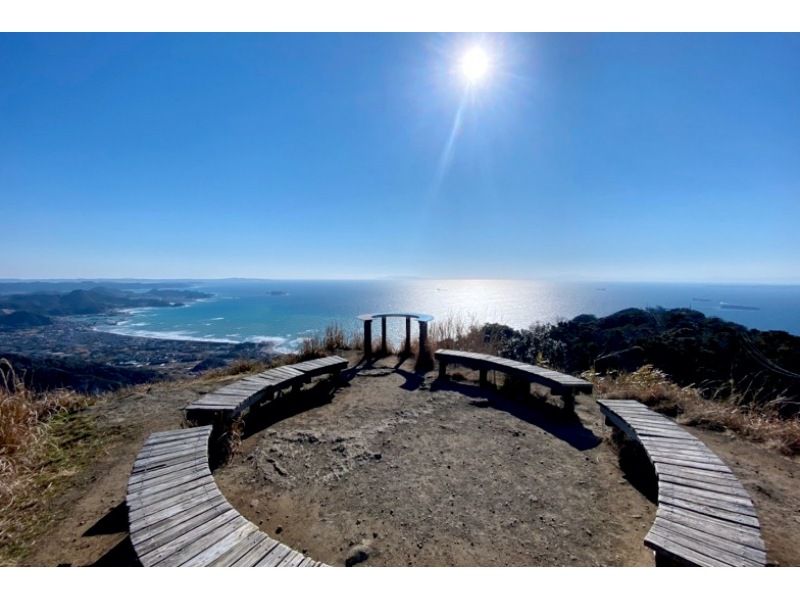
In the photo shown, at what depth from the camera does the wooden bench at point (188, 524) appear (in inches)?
67.7

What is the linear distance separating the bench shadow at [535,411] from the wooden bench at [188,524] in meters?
3.63

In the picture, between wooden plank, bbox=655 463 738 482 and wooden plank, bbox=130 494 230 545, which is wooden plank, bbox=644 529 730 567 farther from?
wooden plank, bbox=130 494 230 545

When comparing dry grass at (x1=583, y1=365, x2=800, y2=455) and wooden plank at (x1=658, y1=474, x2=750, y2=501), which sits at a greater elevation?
wooden plank at (x1=658, y1=474, x2=750, y2=501)

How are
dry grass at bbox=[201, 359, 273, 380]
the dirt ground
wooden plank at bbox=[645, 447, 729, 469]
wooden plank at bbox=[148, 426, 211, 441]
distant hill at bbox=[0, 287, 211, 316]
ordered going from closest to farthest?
the dirt ground → wooden plank at bbox=[645, 447, 729, 469] → wooden plank at bbox=[148, 426, 211, 441] → dry grass at bbox=[201, 359, 273, 380] → distant hill at bbox=[0, 287, 211, 316]

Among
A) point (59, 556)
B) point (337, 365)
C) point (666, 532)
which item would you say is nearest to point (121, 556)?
point (59, 556)

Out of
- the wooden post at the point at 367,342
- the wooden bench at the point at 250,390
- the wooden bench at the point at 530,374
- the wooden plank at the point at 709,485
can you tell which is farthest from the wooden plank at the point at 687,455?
the wooden post at the point at 367,342

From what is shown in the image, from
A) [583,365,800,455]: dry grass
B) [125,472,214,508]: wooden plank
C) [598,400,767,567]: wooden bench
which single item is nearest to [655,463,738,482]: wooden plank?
[598,400,767,567]: wooden bench

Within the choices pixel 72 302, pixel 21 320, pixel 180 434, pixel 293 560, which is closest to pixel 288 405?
pixel 180 434

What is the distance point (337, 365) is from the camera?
6.10 meters

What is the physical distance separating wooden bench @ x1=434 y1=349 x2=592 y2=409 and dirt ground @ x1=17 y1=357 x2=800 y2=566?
16.5 inches

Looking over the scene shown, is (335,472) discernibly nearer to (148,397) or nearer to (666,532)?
(666,532)

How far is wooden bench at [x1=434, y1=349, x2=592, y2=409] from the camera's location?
471 cm

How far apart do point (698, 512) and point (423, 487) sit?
2019mm

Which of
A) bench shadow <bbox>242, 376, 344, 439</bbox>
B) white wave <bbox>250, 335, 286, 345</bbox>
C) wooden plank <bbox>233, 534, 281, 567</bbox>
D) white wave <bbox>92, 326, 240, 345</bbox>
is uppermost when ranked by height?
wooden plank <bbox>233, 534, 281, 567</bbox>
